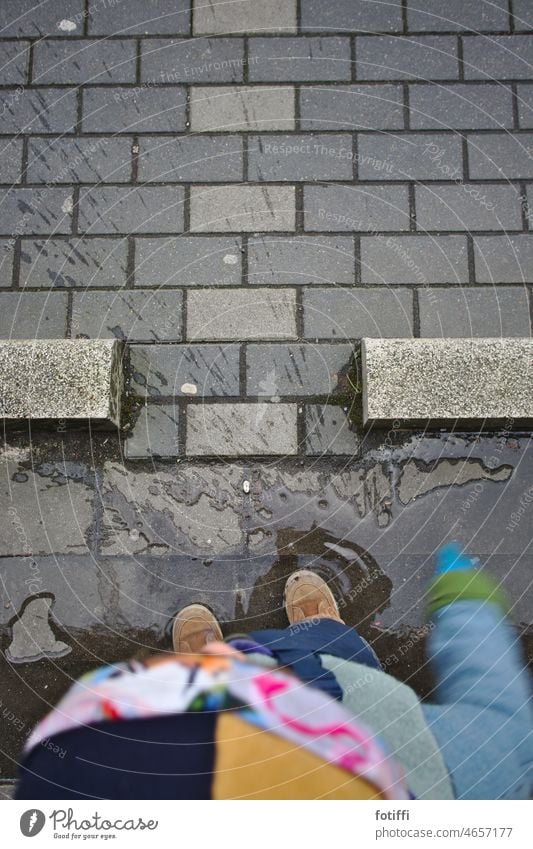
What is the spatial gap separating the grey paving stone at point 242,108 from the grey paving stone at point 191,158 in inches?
3.0

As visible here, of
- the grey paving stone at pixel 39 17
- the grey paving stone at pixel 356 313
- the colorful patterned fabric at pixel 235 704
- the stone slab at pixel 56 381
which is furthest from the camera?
the grey paving stone at pixel 39 17

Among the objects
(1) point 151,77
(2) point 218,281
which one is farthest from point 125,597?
(1) point 151,77

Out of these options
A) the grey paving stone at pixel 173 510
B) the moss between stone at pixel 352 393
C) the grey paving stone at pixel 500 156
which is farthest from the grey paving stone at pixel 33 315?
the grey paving stone at pixel 500 156

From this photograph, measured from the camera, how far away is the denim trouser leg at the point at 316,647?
9.09 feet

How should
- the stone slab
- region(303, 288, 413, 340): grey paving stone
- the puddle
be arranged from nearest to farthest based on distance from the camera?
the stone slab → the puddle → region(303, 288, 413, 340): grey paving stone

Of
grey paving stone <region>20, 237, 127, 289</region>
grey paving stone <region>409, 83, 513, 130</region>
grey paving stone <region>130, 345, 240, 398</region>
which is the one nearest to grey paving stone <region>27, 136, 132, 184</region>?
grey paving stone <region>20, 237, 127, 289</region>

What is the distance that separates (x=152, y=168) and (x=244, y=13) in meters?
0.93

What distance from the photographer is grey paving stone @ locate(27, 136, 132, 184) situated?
10.4ft

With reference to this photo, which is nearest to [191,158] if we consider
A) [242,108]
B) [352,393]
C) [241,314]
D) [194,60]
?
[242,108]

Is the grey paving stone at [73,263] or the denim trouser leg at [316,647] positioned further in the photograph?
the grey paving stone at [73,263]

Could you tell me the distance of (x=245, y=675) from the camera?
2.90 m

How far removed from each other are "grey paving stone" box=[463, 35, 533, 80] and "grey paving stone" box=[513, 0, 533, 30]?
0.18 ft

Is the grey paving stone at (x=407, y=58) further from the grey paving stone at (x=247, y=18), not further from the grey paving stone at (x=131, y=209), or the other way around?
the grey paving stone at (x=131, y=209)

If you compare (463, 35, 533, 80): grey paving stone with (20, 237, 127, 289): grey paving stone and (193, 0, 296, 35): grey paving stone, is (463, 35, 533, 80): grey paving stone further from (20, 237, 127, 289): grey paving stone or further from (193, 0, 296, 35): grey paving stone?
(20, 237, 127, 289): grey paving stone
